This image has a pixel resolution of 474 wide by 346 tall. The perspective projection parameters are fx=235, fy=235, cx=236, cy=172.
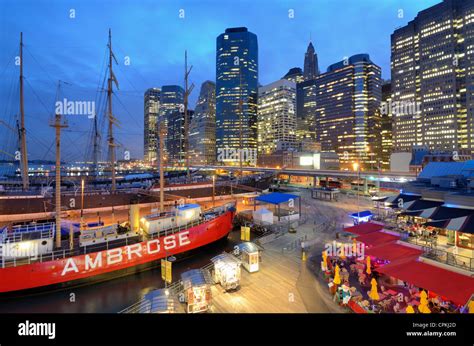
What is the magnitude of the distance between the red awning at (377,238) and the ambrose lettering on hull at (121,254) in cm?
1427

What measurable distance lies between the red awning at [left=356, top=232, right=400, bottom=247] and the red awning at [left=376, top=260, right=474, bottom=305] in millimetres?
4393

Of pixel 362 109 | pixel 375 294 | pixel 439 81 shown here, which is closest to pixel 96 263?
pixel 375 294

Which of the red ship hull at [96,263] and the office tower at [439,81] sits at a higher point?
the office tower at [439,81]

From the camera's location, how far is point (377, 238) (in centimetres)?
1725

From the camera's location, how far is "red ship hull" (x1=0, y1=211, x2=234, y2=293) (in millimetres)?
14445

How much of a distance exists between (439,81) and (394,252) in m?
Result: 176

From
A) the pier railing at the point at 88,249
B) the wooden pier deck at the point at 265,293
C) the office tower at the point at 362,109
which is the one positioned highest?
the office tower at the point at 362,109

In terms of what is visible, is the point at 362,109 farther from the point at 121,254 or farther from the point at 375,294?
the point at 121,254

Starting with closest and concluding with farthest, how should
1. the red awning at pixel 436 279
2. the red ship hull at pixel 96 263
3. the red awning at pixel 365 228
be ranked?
1. the red awning at pixel 436 279
2. the red ship hull at pixel 96 263
3. the red awning at pixel 365 228

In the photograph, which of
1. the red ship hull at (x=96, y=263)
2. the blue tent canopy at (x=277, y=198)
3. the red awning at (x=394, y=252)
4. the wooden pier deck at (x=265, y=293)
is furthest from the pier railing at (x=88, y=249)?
the red awning at (x=394, y=252)

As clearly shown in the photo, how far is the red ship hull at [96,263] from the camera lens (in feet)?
47.4

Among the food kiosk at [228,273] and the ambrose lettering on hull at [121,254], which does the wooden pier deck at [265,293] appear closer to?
the food kiosk at [228,273]

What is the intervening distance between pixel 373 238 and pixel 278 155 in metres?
131
